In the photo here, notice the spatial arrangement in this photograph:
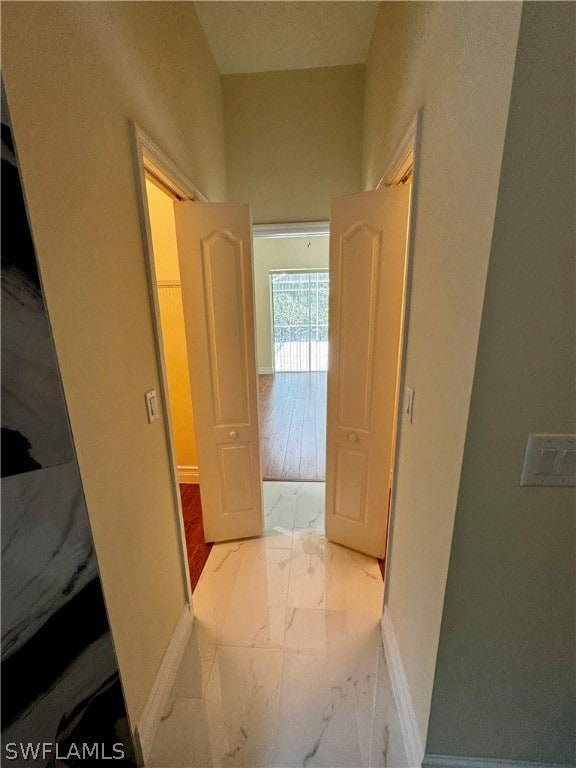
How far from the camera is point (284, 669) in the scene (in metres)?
1.27

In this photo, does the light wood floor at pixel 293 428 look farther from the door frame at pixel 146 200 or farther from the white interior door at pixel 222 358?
the door frame at pixel 146 200

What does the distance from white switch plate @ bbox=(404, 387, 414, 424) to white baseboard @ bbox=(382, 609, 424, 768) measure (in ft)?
3.25

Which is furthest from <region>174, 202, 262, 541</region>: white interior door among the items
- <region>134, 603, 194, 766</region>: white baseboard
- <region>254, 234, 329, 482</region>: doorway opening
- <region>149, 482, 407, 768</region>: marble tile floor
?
<region>254, 234, 329, 482</region>: doorway opening

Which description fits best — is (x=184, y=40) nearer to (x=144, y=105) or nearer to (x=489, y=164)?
(x=144, y=105)

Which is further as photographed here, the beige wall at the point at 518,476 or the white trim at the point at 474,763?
the white trim at the point at 474,763

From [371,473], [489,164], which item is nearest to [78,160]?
[489,164]

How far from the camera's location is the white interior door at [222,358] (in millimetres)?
1515

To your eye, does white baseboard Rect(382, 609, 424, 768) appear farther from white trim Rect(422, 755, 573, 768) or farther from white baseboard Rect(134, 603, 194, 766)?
white baseboard Rect(134, 603, 194, 766)

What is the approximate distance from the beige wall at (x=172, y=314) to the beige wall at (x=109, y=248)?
37.9 inches

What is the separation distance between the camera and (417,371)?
3.42ft

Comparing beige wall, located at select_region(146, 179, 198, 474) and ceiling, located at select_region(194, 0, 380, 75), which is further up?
ceiling, located at select_region(194, 0, 380, 75)

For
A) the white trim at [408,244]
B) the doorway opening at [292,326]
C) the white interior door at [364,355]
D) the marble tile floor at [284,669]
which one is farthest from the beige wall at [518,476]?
the doorway opening at [292,326]

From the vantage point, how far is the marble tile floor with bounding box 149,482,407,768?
1.04 m

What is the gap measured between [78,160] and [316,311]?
562 cm
